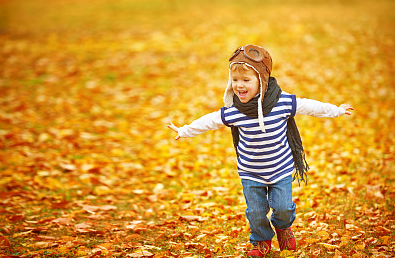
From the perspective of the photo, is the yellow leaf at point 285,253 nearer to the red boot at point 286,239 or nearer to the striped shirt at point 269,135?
the red boot at point 286,239

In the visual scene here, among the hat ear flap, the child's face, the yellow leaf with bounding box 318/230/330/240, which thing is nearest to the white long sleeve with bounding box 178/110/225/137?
the hat ear flap

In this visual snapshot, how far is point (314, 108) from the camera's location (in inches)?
132

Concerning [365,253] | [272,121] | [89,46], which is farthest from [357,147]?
[89,46]

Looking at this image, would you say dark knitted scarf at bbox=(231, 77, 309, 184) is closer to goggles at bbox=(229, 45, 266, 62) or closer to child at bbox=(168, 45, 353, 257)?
child at bbox=(168, 45, 353, 257)

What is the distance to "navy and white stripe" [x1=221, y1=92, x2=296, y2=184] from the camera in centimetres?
330

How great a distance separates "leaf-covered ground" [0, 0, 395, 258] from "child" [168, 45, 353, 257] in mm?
524

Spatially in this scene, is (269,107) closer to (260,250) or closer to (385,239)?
(260,250)

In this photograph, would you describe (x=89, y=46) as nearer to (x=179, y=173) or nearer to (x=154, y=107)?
(x=154, y=107)

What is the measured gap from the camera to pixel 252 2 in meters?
18.9

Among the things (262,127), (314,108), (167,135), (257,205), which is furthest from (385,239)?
Answer: (167,135)

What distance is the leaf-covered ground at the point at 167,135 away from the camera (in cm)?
409

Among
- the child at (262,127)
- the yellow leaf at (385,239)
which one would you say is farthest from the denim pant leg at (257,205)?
the yellow leaf at (385,239)

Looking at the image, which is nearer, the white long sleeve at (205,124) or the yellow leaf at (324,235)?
the white long sleeve at (205,124)

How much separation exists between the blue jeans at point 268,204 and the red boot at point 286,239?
0.18ft
